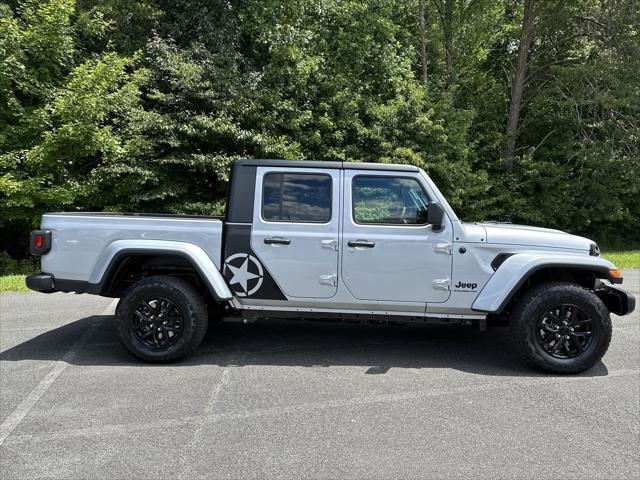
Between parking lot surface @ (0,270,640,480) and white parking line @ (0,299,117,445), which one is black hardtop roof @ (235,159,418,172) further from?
white parking line @ (0,299,117,445)

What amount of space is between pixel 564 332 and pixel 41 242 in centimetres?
498

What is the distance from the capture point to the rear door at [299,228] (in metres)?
4.66

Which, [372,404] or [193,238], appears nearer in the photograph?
[372,404]

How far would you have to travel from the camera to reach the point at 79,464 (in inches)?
116

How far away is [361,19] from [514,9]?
279 inches

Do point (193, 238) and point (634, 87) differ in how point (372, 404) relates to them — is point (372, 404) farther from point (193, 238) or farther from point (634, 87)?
point (634, 87)

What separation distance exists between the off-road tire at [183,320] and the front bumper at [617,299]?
12.7 feet

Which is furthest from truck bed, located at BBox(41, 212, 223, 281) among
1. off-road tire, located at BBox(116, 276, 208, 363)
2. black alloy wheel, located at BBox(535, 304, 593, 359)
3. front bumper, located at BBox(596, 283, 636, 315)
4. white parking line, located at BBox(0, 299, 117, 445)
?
front bumper, located at BBox(596, 283, 636, 315)

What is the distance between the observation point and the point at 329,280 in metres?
4.66

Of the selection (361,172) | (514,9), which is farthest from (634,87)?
(361,172)

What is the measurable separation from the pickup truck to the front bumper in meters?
0.01

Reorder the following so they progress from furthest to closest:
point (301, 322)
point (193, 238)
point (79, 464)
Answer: point (301, 322) → point (193, 238) → point (79, 464)

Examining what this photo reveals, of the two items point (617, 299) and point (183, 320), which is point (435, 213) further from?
point (183, 320)

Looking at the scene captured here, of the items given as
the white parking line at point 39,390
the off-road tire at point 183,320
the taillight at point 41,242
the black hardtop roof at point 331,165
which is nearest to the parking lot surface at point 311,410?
the white parking line at point 39,390
